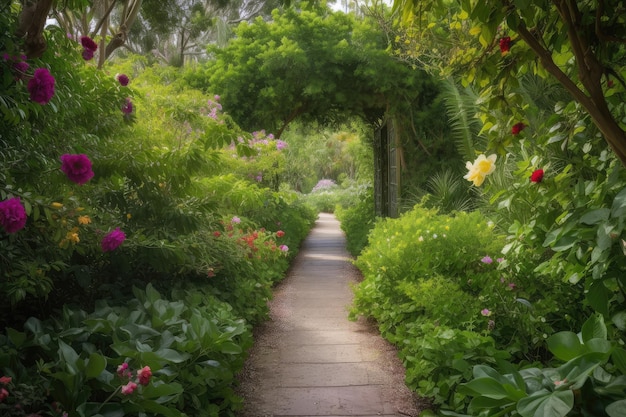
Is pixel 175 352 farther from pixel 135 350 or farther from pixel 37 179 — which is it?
pixel 37 179

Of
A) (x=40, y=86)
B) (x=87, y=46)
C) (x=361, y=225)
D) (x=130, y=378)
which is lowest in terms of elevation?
(x=361, y=225)

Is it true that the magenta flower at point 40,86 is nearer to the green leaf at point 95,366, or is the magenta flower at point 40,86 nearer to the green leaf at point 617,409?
the green leaf at point 95,366

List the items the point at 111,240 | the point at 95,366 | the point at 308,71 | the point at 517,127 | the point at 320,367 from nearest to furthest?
the point at 95,366
the point at 517,127
the point at 111,240
the point at 320,367
the point at 308,71

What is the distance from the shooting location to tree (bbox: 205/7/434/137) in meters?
8.32

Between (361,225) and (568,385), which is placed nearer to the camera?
(568,385)

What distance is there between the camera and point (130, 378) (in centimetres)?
234

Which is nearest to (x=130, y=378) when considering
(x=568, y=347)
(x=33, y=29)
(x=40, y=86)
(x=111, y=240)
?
(x=111, y=240)

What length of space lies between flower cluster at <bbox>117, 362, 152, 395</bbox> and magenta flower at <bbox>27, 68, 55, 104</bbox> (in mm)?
1142

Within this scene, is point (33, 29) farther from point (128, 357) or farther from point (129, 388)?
point (129, 388)

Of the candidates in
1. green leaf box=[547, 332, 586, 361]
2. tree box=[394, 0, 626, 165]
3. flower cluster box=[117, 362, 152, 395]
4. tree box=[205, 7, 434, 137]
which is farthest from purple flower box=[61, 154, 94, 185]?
tree box=[205, 7, 434, 137]

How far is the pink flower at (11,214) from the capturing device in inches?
79.7

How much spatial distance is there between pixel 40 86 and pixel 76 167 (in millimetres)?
383

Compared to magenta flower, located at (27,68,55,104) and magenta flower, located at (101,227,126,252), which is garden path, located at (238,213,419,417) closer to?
magenta flower, located at (101,227,126,252)

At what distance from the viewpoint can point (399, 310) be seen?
4.25 m
